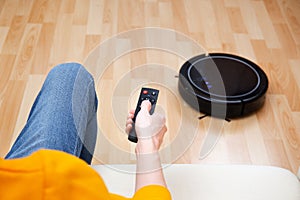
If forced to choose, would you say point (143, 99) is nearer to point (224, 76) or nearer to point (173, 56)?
point (224, 76)

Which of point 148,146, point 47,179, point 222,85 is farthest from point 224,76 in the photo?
point 47,179

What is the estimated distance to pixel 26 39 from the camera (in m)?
1.86

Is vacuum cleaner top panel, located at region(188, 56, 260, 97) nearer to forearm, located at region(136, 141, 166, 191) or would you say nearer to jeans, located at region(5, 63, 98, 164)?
jeans, located at region(5, 63, 98, 164)

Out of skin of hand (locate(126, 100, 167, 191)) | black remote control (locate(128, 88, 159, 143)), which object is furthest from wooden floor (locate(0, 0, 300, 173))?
skin of hand (locate(126, 100, 167, 191))

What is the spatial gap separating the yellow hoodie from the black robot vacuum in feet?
3.13

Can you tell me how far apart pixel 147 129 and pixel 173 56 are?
0.91 meters

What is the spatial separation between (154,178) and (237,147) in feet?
2.35

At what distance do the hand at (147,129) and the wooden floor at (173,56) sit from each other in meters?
0.26

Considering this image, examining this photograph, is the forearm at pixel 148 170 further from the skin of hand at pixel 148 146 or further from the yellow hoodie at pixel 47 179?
the yellow hoodie at pixel 47 179

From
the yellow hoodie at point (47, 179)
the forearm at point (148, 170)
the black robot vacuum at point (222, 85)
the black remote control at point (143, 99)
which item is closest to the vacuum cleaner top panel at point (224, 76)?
the black robot vacuum at point (222, 85)

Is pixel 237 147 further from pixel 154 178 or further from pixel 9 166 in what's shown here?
pixel 9 166

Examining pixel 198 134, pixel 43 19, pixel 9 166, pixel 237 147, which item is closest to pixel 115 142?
pixel 198 134

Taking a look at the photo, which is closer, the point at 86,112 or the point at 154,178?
the point at 154,178

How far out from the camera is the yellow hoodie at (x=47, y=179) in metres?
0.47
